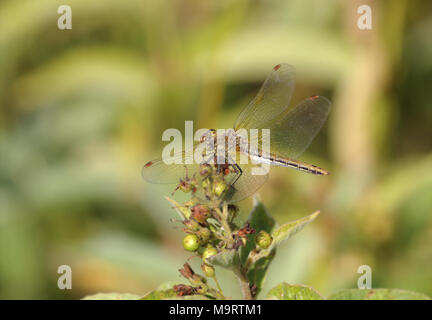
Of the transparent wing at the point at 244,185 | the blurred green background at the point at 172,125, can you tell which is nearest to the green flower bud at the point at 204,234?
the transparent wing at the point at 244,185

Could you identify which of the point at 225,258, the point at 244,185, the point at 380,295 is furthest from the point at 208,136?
the point at 380,295

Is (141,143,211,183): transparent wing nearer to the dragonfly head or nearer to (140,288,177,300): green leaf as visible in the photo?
the dragonfly head

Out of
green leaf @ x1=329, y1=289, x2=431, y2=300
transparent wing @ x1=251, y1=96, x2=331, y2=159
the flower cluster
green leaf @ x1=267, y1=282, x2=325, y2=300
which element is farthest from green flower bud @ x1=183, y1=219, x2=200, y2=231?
transparent wing @ x1=251, y1=96, x2=331, y2=159

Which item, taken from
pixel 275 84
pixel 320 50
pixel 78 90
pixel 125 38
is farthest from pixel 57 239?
pixel 320 50

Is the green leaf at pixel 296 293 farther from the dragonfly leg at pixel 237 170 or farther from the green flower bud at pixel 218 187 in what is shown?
the dragonfly leg at pixel 237 170

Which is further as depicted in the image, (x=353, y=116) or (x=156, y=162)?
(x=353, y=116)

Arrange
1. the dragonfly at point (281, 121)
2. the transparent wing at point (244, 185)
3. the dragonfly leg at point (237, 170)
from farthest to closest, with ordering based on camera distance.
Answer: the dragonfly at point (281, 121)
the dragonfly leg at point (237, 170)
the transparent wing at point (244, 185)
